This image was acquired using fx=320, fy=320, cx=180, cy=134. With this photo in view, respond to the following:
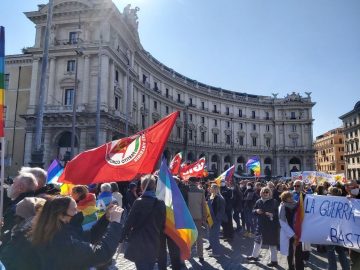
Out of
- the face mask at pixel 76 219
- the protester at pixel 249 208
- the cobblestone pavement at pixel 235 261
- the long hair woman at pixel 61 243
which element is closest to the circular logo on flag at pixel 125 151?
the face mask at pixel 76 219

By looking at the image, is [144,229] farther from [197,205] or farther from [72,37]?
[72,37]

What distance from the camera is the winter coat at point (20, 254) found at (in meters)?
2.63

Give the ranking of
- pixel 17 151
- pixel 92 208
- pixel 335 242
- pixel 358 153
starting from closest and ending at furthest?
pixel 92 208 → pixel 335 242 → pixel 17 151 → pixel 358 153

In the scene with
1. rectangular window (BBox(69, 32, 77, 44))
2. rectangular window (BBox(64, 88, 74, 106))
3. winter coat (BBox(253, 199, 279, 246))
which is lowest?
winter coat (BBox(253, 199, 279, 246))

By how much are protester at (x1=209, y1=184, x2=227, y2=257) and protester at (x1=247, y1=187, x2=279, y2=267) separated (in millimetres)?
954

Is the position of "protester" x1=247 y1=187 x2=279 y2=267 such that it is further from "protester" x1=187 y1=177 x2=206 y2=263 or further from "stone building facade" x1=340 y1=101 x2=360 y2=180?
"stone building facade" x1=340 y1=101 x2=360 y2=180

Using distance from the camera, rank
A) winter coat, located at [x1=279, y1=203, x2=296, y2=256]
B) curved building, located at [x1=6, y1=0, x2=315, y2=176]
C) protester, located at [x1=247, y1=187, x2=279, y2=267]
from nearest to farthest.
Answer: winter coat, located at [x1=279, y1=203, x2=296, y2=256]
protester, located at [x1=247, y1=187, x2=279, y2=267]
curved building, located at [x1=6, y1=0, x2=315, y2=176]

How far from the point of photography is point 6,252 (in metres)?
2.68

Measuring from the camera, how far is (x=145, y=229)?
4.98 meters

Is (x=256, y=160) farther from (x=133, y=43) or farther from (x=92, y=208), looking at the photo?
(x=133, y=43)

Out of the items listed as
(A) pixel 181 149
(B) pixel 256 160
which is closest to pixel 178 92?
(A) pixel 181 149

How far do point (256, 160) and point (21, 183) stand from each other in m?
20.3

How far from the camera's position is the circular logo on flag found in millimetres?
5297

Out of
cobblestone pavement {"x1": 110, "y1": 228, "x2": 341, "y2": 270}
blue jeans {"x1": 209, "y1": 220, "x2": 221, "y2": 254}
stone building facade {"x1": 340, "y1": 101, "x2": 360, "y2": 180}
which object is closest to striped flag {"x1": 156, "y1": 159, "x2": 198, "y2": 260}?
cobblestone pavement {"x1": 110, "y1": 228, "x2": 341, "y2": 270}
